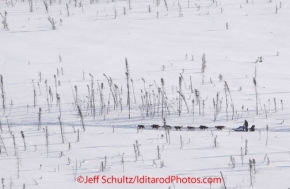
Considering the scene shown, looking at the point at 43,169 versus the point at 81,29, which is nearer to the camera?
the point at 43,169

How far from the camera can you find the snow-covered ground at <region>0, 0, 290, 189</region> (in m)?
5.77

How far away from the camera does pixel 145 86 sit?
9312 millimetres

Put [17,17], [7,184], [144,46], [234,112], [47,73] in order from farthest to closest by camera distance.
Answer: [17,17] → [144,46] → [47,73] → [234,112] → [7,184]

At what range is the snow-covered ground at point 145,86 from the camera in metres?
5.77

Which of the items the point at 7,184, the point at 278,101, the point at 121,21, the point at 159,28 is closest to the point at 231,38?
the point at 159,28

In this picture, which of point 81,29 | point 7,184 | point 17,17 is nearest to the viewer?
point 7,184

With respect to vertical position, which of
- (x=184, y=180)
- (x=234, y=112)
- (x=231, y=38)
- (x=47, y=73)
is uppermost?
(x=231, y=38)

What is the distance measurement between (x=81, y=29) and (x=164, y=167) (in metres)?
7.90

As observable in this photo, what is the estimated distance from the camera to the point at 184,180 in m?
5.32

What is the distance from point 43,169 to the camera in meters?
5.61

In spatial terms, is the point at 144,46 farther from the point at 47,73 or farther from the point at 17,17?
the point at 17,17

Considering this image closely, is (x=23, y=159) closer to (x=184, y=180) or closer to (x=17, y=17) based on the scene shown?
(x=184, y=180)

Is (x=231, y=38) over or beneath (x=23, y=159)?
over

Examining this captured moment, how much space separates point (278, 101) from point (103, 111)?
2.88 metres
